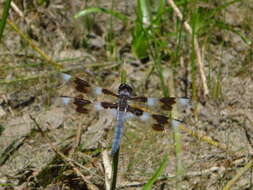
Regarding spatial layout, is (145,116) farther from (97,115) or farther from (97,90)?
(97,115)

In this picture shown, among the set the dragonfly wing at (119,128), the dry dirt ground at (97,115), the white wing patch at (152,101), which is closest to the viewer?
the dragonfly wing at (119,128)

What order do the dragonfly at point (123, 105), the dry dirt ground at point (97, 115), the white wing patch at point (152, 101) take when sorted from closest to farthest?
1. the dragonfly at point (123, 105)
2. the dry dirt ground at point (97, 115)
3. the white wing patch at point (152, 101)

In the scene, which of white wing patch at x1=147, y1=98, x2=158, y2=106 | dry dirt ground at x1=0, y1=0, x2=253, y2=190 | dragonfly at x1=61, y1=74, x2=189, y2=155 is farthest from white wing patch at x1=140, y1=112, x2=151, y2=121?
dry dirt ground at x1=0, y1=0, x2=253, y2=190

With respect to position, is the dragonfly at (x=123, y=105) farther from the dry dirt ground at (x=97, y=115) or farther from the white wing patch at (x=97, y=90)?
the dry dirt ground at (x=97, y=115)

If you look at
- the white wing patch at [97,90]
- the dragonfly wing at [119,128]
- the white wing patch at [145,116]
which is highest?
the white wing patch at [97,90]

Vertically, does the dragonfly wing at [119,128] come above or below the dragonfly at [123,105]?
below

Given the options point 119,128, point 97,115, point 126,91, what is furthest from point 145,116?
point 97,115

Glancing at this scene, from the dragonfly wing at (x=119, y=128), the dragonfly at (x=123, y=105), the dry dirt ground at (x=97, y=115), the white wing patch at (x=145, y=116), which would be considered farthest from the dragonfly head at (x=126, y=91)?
the dry dirt ground at (x=97, y=115)

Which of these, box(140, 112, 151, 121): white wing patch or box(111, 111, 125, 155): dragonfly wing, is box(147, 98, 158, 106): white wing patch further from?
box(111, 111, 125, 155): dragonfly wing

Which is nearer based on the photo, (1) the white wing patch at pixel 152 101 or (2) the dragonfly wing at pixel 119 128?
(2) the dragonfly wing at pixel 119 128
